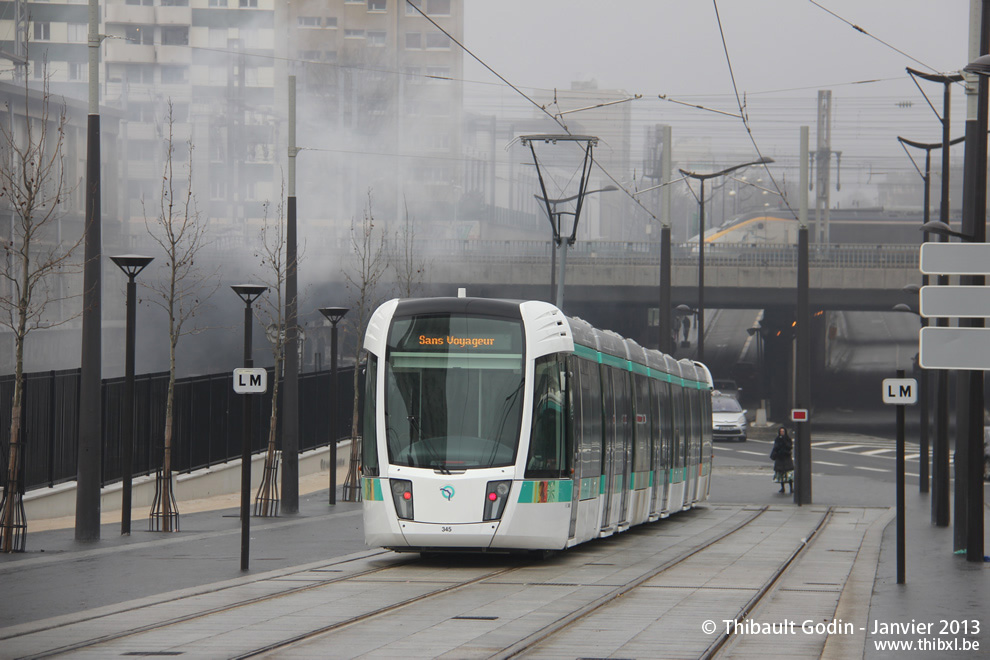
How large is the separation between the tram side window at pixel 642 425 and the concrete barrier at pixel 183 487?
8667mm

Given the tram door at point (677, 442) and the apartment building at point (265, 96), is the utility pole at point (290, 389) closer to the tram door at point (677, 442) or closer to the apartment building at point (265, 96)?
the tram door at point (677, 442)

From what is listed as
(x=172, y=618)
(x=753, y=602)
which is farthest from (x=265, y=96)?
(x=172, y=618)

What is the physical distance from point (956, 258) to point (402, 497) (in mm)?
6067

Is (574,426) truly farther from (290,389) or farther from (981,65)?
(290,389)

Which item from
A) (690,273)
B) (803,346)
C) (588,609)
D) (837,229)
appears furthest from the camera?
(837,229)

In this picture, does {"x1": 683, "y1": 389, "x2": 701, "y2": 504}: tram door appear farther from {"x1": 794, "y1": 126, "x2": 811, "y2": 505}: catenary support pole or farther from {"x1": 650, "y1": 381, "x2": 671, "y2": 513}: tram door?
{"x1": 794, "y1": 126, "x2": 811, "y2": 505}: catenary support pole

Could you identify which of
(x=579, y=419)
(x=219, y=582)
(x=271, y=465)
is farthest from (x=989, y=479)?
(x=219, y=582)

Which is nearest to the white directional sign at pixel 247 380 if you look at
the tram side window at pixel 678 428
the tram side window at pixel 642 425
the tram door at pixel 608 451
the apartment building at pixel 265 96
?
the tram door at pixel 608 451

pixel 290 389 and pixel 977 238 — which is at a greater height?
pixel 977 238

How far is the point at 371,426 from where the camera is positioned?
15297 millimetres

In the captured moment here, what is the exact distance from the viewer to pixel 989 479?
136 feet

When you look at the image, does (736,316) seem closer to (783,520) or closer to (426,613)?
(783,520)

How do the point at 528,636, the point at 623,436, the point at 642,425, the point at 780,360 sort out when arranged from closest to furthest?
the point at 528,636 → the point at 623,436 → the point at 642,425 → the point at 780,360

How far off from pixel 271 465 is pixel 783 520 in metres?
9.48
